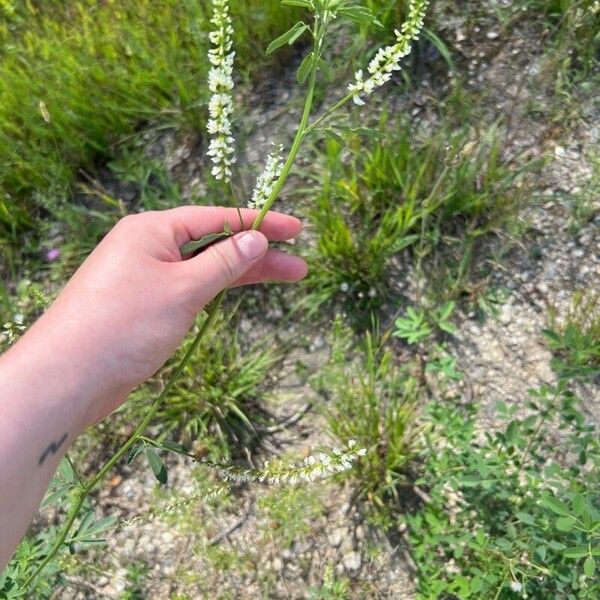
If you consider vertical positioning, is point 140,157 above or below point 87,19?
below

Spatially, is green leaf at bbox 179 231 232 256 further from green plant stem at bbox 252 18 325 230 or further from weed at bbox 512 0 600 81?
weed at bbox 512 0 600 81

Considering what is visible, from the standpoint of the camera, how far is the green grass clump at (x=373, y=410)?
84.3 inches

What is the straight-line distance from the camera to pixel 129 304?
1.48 m

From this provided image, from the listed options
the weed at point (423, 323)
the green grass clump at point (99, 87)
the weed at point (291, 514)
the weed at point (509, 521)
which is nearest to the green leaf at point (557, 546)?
the weed at point (509, 521)

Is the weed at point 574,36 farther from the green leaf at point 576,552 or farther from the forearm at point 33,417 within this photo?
the forearm at point 33,417

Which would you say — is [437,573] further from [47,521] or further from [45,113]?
[45,113]

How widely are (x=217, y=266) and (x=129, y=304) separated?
229 millimetres

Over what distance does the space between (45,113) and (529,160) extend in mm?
1961

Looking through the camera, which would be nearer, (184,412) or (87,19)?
(184,412)

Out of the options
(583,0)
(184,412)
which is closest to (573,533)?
(184,412)

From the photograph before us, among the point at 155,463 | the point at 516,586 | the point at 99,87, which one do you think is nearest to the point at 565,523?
the point at 516,586

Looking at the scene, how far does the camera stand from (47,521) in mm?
2299

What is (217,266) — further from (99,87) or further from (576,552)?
(99,87)

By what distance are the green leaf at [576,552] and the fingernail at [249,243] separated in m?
1.04
